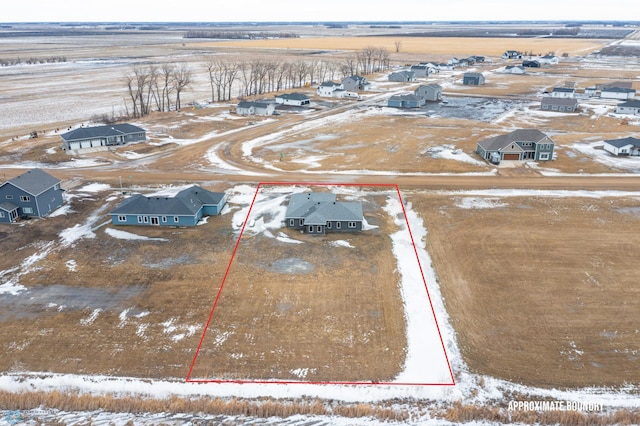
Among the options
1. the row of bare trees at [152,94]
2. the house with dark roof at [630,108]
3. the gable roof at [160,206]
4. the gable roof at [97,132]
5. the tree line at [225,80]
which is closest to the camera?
the gable roof at [160,206]

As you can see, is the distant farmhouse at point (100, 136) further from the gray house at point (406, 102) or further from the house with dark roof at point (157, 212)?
the gray house at point (406, 102)

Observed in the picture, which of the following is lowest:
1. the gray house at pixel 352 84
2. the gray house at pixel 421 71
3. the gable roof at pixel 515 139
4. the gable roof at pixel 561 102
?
the gable roof at pixel 515 139

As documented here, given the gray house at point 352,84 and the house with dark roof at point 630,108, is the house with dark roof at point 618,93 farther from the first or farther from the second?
the gray house at point 352,84

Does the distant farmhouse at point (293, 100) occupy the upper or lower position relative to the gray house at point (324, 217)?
upper

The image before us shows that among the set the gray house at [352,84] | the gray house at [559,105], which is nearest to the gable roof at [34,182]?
the gray house at [352,84]

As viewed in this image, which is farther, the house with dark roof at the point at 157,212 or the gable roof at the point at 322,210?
the house with dark roof at the point at 157,212

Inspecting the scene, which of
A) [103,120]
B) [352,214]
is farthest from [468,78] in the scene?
[352,214]

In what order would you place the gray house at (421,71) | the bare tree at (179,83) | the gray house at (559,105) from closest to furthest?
the gray house at (559,105), the bare tree at (179,83), the gray house at (421,71)
